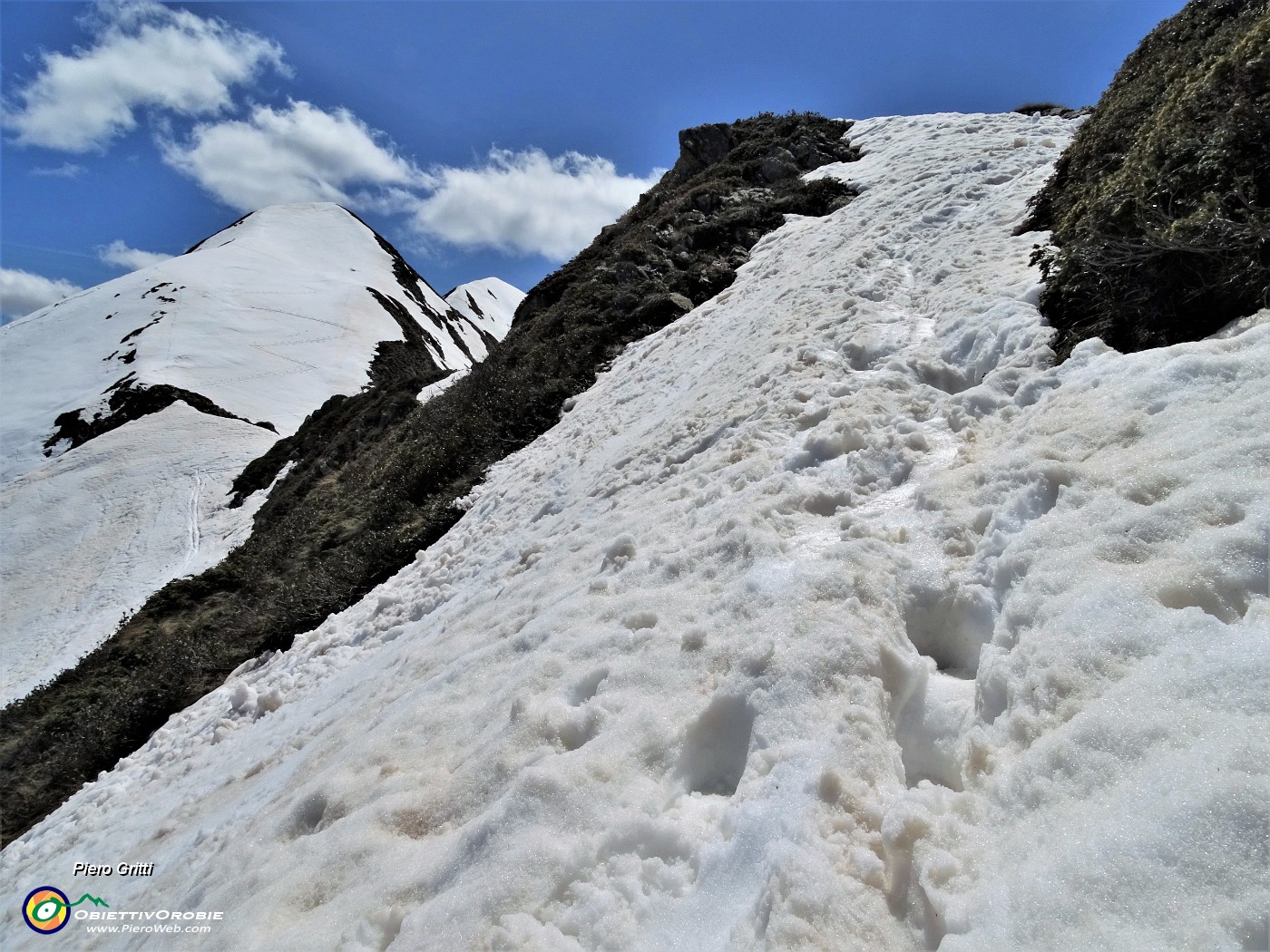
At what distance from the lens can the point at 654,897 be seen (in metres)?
2.96

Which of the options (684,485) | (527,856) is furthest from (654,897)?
(684,485)

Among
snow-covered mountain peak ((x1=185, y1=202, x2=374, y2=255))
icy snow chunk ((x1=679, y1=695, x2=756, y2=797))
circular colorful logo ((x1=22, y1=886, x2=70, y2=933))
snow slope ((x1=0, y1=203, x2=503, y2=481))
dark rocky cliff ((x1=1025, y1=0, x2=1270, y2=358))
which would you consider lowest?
icy snow chunk ((x1=679, y1=695, x2=756, y2=797))

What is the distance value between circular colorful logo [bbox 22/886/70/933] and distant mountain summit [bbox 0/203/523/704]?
58.3 feet

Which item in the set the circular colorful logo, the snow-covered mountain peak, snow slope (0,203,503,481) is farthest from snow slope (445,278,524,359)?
the circular colorful logo

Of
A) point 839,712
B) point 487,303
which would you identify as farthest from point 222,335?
point 487,303

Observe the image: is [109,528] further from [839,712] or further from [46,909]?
Answer: [839,712]

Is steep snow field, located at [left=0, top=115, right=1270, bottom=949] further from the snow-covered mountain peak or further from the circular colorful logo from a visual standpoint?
the snow-covered mountain peak

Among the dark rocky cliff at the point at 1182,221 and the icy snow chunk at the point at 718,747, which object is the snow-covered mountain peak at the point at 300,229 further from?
the icy snow chunk at the point at 718,747

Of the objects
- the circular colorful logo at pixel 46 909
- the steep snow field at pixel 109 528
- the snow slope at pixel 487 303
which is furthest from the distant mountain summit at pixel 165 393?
the snow slope at pixel 487 303

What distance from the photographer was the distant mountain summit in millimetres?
26141

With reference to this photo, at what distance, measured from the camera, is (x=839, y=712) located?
11.1ft

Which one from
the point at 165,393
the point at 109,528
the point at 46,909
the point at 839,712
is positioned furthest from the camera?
the point at 165,393

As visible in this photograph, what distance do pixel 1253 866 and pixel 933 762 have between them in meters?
1.33

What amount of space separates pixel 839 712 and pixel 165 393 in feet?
169
